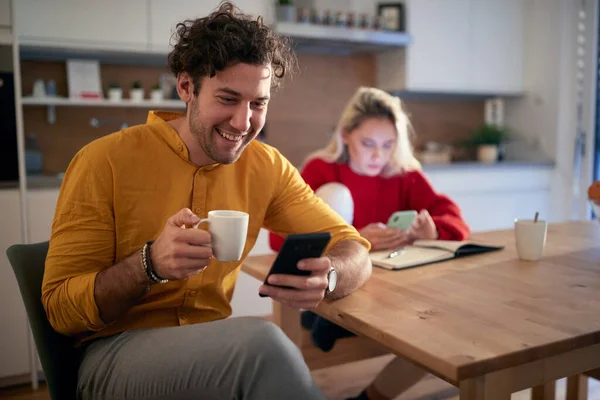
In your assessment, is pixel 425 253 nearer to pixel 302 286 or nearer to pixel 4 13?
pixel 302 286

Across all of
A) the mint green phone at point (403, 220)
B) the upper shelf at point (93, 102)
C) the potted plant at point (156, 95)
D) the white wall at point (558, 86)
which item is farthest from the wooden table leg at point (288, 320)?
the white wall at point (558, 86)

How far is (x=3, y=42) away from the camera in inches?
93.3

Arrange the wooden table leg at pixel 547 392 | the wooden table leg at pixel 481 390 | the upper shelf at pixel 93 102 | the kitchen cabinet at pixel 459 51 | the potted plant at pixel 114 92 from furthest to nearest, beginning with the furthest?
the kitchen cabinet at pixel 459 51 → the potted plant at pixel 114 92 → the upper shelf at pixel 93 102 → the wooden table leg at pixel 547 392 → the wooden table leg at pixel 481 390

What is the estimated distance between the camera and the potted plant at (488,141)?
4012 millimetres

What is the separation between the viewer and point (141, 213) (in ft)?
3.98

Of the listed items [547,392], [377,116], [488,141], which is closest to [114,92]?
[377,116]

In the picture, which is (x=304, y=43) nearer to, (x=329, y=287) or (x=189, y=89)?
(x=189, y=89)

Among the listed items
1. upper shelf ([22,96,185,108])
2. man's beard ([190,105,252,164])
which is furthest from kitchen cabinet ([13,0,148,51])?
man's beard ([190,105,252,164])

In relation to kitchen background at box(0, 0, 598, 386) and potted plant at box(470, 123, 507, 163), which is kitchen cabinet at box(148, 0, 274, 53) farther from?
potted plant at box(470, 123, 507, 163)

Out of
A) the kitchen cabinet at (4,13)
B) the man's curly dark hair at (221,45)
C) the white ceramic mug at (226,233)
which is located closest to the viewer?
the white ceramic mug at (226,233)

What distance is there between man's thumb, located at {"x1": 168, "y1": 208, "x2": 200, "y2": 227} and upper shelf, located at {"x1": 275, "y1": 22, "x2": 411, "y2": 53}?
236 centimetres

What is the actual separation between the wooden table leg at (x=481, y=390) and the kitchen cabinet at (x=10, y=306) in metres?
2.12

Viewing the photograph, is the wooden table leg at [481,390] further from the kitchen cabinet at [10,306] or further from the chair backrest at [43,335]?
the kitchen cabinet at [10,306]

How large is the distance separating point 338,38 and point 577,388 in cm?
227
